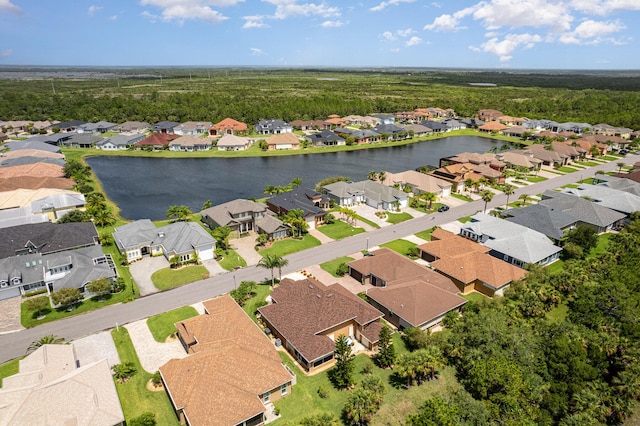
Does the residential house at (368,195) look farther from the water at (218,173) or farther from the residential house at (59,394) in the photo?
the residential house at (59,394)

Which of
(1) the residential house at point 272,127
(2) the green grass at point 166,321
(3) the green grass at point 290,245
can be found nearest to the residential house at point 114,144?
(1) the residential house at point 272,127

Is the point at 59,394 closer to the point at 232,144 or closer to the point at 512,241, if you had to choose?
the point at 512,241

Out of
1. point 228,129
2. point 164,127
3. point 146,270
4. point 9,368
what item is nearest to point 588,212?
point 146,270

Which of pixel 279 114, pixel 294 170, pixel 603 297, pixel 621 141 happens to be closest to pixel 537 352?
pixel 603 297

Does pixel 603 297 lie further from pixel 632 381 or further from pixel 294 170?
pixel 294 170

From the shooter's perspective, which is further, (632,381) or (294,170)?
(294,170)

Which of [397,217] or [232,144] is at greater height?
[232,144]
